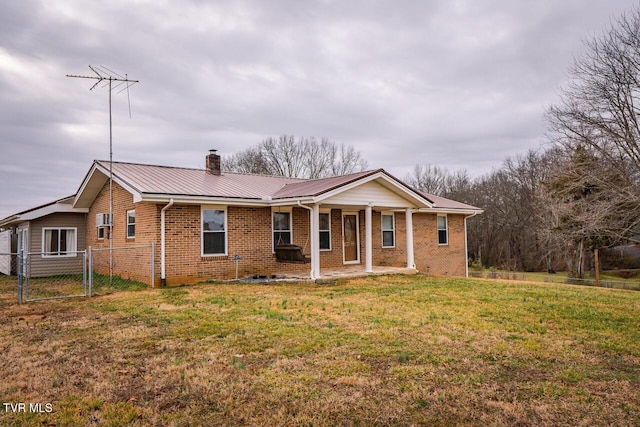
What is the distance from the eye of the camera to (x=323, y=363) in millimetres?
5062

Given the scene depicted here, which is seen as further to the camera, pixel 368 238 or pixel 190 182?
pixel 368 238

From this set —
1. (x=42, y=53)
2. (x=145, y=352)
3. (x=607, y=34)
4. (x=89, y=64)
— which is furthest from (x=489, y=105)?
(x=145, y=352)

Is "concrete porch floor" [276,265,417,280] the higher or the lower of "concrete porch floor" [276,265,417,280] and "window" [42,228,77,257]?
the lower

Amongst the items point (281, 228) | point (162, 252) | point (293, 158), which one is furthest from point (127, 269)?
point (293, 158)

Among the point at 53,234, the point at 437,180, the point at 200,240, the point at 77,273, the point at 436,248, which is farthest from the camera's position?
the point at 437,180

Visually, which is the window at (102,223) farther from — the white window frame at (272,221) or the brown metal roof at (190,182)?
the white window frame at (272,221)

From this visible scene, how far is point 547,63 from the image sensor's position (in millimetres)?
13453

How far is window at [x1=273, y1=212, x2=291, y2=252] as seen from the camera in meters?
14.7

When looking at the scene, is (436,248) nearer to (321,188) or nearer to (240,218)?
→ (321,188)

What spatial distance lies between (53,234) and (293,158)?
80.9ft

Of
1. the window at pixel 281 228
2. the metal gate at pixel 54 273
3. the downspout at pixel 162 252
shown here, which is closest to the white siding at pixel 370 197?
the window at pixel 281 228

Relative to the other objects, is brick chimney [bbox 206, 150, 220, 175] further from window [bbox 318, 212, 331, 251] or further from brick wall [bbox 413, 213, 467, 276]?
brick wall [bbox 413, 213, 467, 276]

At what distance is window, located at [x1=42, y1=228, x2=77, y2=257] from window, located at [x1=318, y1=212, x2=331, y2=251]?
9.86m

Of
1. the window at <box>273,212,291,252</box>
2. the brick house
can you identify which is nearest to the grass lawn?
the brick house
